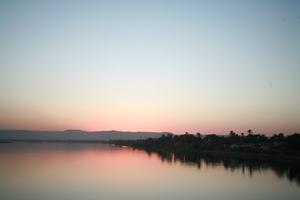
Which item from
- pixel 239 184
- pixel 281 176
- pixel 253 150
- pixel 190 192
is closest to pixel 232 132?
pixel 253 150

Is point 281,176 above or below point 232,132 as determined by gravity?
below

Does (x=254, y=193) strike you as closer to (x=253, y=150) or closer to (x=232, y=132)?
(x=253, y=150)

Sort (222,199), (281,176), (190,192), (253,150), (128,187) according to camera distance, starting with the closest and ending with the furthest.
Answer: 1. (222,199)
2. (190,192)
3. (128,187)
4. (281,176)
5. (253,150)

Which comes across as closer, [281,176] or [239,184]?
[239,184]

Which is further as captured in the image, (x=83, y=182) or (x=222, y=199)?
(x=83, y=182)

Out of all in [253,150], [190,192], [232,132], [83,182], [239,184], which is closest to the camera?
[190,192]

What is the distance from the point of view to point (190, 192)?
20375mm

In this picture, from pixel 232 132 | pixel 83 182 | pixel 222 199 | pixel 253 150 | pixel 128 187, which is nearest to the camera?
pixel 222 199

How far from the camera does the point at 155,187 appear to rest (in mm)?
21953

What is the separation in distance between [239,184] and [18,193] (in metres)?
14.2

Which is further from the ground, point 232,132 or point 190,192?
point 232,132

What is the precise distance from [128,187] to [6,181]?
25.3 feet

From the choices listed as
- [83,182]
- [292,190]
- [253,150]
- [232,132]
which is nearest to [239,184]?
[292,190]

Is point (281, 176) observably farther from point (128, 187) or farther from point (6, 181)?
point (6, 181)
